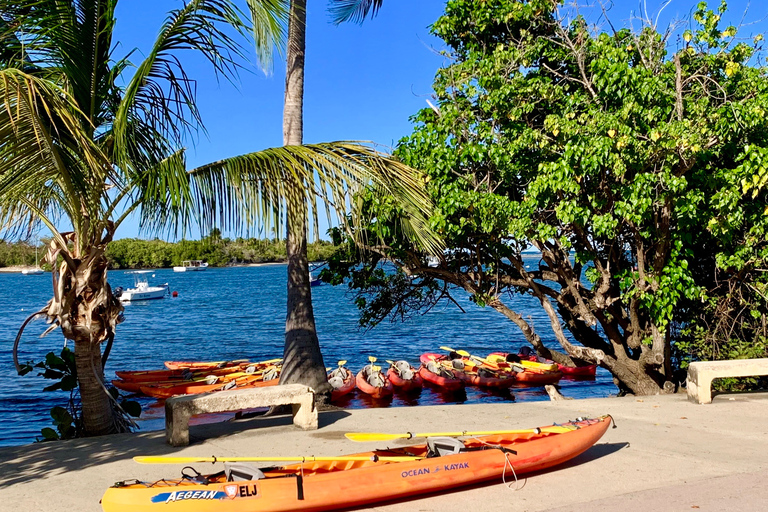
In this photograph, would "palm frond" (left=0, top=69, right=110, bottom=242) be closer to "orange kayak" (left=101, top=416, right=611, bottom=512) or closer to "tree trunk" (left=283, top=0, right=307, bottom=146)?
"orange kayak" (left=101, top=416, right=611, bottom=512)

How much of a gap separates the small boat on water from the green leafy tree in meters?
7.04

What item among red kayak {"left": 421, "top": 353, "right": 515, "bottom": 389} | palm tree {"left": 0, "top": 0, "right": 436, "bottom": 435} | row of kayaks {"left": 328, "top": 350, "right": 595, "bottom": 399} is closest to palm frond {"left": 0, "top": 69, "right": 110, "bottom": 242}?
palm tree {"left": 0, "top": 0, "right": 436, "bottom": 435}

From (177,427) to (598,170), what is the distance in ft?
22.1

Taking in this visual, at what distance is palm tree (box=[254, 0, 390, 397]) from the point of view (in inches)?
420

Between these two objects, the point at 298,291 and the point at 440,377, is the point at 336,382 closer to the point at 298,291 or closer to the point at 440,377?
the point at 440,377

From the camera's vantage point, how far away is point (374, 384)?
1888cm

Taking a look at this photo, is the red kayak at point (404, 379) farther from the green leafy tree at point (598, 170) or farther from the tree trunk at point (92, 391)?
the tree trunk at point (92, 391)

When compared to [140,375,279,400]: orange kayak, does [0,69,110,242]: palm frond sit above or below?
above

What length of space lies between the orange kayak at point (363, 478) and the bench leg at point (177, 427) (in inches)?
69.0

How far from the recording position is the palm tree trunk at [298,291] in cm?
1066

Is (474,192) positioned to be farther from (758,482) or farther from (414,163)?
(758,482)

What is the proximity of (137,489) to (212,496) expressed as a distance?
23.7 inches

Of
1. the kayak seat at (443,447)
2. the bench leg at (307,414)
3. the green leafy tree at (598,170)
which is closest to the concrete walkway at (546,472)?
the bench leg at (307,414)

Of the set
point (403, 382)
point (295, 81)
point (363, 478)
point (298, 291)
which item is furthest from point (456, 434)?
point (403, 382)
